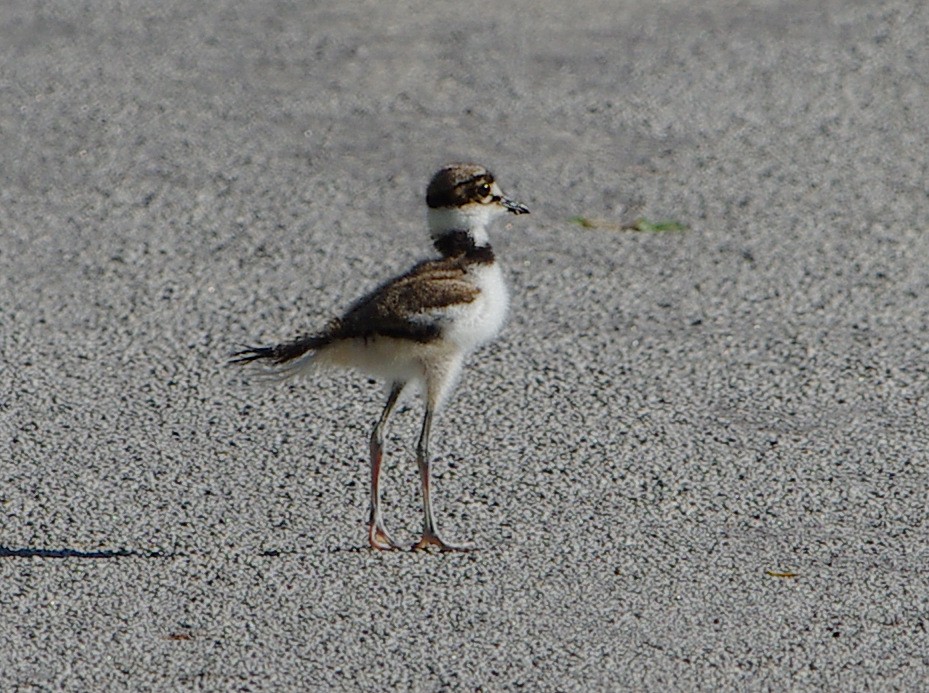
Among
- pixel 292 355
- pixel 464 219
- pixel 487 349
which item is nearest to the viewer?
pixel 292 355

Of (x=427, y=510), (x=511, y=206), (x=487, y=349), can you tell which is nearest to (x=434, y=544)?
(x=427, y=510)

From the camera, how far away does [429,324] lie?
16.8 ft

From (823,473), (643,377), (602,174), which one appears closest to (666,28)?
(602,174)

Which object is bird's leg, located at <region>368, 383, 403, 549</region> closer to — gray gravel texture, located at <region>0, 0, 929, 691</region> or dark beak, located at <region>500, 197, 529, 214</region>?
gray gravel texture, located at <region>0, 0, 929, 691</region>

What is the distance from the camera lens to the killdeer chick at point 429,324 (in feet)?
16.9

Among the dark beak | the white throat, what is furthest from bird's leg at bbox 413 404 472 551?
the dark beak

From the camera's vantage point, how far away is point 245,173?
8844 millimetres

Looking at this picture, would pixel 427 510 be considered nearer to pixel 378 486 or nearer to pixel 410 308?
pixel 378 486

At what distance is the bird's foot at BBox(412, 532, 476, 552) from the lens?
203 inches

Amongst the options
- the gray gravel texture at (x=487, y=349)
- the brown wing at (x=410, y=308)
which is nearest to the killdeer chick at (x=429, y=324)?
the brown wing at (x=410, y=308)

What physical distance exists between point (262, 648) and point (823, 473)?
2225mm

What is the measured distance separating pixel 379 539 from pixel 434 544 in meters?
0.18

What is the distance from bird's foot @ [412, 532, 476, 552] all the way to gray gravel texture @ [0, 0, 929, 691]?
0.08 metres

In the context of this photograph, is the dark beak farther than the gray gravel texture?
Yes
